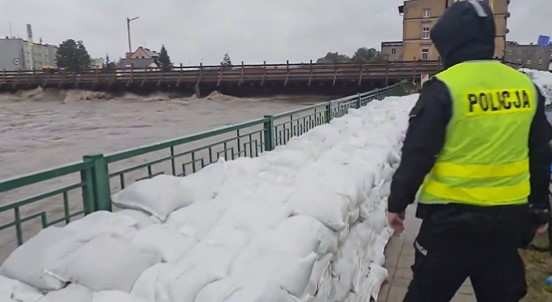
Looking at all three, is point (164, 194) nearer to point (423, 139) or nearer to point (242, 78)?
point (423, 139)

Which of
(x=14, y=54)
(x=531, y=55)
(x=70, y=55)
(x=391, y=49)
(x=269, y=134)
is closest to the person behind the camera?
(x=269, y=134)

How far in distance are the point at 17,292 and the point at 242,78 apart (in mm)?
29700

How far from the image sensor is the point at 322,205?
2.19 m

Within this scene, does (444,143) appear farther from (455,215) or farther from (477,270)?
(477,270)

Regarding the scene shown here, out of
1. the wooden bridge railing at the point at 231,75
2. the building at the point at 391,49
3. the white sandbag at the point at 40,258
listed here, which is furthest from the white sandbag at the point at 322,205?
the building at the point at 391,49

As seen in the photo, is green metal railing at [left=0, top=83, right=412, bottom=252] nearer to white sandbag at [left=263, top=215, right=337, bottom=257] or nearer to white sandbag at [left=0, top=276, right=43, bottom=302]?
white sandbag at [left=0, top=276, right=43, bottom=302]

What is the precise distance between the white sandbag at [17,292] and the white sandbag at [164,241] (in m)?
0.35

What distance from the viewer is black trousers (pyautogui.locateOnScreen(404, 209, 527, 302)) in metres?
1.70

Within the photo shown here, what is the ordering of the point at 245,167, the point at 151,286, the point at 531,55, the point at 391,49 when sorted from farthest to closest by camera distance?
the point at 391,49 < the point at 531,55 < the point at 245,167 < the point at 151,286

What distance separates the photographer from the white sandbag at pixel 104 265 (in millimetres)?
1481

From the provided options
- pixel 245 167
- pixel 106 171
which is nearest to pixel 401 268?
pixel 245 167

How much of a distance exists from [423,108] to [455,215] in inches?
16.0

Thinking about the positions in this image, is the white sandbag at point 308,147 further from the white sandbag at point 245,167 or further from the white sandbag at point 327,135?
the white sandbag at point 245,167

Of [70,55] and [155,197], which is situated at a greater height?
[70,55]
